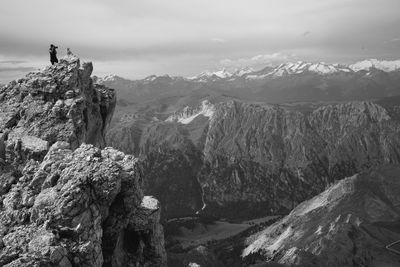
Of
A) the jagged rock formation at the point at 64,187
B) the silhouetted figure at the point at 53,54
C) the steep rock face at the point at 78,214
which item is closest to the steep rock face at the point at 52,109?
the jagged rock formation at the point at 64,187

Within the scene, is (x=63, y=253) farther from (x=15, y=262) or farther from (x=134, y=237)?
(x=134, y=237)

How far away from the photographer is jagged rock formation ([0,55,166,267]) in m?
47.2

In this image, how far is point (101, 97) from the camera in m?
84.6

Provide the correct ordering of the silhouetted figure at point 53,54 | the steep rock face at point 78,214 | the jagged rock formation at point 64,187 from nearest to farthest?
1. the steep rock face at point 78,214
2. the jagged rock formation at point 64,187
3. the silhouetted figure at point 53,54

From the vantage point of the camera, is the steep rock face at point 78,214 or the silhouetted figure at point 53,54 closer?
the steep rock face at point 78,214

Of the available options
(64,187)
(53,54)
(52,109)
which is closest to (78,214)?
(64,187)

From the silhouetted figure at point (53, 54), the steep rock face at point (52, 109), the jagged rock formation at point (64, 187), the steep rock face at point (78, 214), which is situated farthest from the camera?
the silhouetted figure at point (53, 54)

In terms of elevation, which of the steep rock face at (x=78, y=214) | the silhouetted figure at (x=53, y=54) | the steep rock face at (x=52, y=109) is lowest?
the steep rock face at (x=78, y=214)

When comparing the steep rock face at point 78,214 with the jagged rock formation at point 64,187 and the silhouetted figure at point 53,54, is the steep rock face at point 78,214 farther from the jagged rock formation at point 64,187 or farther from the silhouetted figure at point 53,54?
the silhouetted figure at point 53,54

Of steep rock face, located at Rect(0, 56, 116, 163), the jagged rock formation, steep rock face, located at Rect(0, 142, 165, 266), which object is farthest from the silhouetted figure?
steep rock face, located at Rect(0, 142, 165, 266)

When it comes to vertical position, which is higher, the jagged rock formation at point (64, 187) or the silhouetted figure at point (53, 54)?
the silhouetted figure at point (53, 54)

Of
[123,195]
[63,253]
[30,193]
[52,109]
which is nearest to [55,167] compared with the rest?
[30,193]

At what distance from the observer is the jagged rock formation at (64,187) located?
47.2m

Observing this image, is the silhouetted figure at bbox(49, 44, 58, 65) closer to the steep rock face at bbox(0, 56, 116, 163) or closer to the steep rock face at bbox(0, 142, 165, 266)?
the steep rock face at bbox(0, 56, 116, 163)
